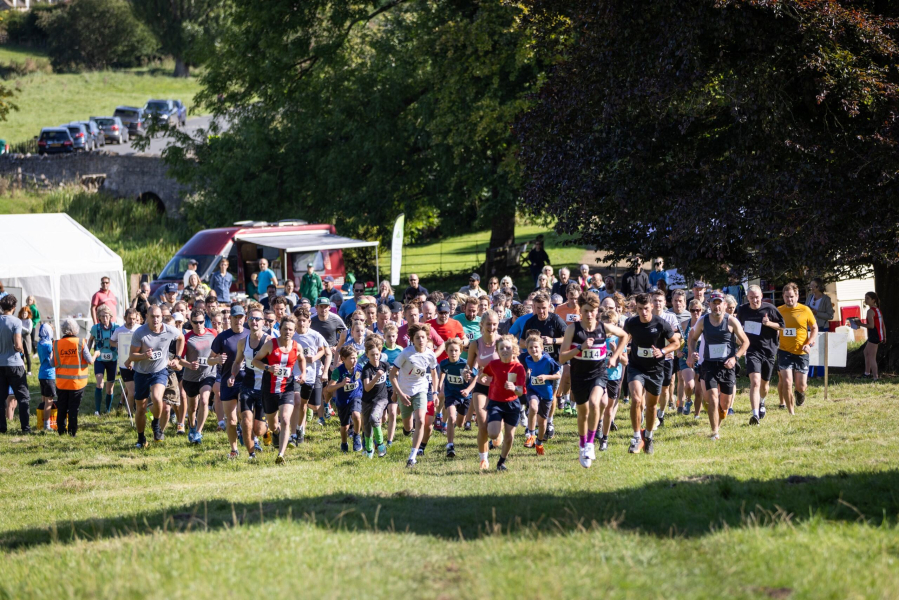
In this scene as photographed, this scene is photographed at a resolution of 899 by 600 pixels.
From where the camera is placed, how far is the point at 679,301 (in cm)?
1456

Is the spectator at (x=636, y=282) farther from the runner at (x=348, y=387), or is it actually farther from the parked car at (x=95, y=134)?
the parked car at (x=95, y=134)

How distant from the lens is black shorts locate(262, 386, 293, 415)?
12.1 meters

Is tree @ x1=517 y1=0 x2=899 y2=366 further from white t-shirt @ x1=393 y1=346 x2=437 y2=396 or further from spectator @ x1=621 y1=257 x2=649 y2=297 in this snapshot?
white t-shirt @ x1=393 y1=346 x2=437 y2=396

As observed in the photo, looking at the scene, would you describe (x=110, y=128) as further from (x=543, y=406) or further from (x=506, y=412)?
(x=506, y=412)

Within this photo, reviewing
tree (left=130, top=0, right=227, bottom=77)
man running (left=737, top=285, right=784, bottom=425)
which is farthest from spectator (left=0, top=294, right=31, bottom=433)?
tree (left=130, top=0, right=227, bottom=77)

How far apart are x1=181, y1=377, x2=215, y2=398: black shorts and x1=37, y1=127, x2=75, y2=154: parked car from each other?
39615 millimetres

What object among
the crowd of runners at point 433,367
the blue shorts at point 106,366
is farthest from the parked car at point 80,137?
the crowd of runners at point 433,367

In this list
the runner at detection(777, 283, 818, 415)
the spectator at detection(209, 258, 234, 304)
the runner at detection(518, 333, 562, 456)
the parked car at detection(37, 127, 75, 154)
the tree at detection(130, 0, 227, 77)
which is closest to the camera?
the runner at detection(518, 333, 562, 456)

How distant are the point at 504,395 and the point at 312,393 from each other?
3535mm

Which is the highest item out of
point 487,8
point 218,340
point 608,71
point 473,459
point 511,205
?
point 487,8

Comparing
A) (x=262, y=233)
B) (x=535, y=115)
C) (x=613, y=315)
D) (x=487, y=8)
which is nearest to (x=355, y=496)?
(x=613, y=315)

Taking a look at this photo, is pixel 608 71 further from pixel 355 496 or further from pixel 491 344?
pixel 355 496

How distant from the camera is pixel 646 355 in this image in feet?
37.1

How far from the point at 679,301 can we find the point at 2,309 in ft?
33.9
